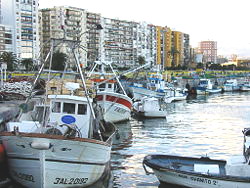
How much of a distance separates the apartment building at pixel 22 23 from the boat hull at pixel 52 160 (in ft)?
338

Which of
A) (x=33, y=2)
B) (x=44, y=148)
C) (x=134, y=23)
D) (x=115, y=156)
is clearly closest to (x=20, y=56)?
(x=33, y=2)

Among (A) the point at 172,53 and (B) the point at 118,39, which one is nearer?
(B) the point at 118,39

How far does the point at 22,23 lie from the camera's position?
117 meters

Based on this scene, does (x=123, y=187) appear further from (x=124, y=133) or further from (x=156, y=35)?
(x=156, y=35)

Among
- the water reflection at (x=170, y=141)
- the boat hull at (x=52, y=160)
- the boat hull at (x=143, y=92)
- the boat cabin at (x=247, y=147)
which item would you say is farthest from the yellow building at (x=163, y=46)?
the boat hull at (x=52, y=160)

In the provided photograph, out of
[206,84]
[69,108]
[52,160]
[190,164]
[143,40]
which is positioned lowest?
[190,164]

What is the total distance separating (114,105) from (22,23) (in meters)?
93.4

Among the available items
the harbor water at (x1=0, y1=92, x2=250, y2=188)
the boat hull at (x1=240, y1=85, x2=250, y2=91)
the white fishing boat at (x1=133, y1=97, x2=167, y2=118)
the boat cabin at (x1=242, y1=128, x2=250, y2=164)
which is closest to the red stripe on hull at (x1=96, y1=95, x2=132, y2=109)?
the harbor water at (x1=0, y1=92, x2=250, y2=188)

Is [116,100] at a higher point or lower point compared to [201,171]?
higher

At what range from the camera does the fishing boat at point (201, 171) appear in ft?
43.5

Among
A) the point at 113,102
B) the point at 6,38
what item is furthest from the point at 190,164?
the point at 6,38

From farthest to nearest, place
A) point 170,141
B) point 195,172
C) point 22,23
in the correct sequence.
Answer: point 22,23 < point 170,141 < point 195,172

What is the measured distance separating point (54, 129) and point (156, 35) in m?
171

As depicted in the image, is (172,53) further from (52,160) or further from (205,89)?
(52,160)
